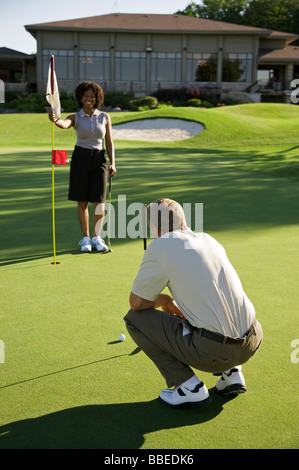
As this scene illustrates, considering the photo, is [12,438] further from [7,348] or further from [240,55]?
[240,55]

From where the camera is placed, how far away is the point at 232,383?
3.36 metres

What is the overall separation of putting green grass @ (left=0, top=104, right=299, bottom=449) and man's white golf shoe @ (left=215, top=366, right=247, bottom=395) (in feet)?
0.22

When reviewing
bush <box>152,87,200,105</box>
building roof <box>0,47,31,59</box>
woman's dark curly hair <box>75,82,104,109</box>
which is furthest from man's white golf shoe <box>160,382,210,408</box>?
building roof <box>0,47,31,59</box>

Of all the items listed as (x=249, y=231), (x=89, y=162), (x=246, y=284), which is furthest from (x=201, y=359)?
(x=249, y=231)

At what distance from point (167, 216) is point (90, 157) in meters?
3.88

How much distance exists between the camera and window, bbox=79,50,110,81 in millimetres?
52375

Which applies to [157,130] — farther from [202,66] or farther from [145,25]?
[145,25]

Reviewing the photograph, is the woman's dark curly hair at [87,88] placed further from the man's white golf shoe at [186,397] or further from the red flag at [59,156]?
the man's white golf shoe at [186,397]

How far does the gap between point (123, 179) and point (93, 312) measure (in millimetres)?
9133

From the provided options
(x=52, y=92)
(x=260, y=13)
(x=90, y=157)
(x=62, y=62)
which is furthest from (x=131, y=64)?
(x=52, y=92)

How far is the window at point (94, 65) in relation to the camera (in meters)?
52.4

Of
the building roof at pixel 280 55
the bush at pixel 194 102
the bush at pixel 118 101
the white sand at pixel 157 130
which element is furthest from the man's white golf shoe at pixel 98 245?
the building roof at pixel 280 55

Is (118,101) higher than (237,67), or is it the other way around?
(237,67)

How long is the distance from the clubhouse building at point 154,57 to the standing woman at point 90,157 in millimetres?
46636
